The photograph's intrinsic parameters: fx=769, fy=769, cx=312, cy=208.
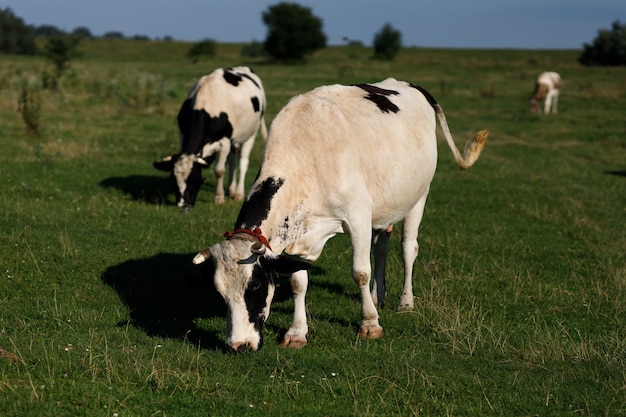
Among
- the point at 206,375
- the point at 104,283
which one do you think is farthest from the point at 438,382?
the point at 104,283

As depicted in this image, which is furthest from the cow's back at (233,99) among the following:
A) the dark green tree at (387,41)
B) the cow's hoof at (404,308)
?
the dark green tree at (387,41)

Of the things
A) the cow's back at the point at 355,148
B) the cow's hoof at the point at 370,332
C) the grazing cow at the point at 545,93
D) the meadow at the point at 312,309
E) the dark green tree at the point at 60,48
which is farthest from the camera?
the grazing cow at the point at 545,93

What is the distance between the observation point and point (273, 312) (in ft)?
28.9

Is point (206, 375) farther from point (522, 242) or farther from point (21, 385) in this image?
point (522, 242)

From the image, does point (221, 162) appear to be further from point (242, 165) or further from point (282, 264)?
point (282, 264)

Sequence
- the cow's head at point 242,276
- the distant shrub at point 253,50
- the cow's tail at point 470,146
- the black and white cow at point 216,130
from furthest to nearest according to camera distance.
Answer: the distant shrub at point 253,50, the black and white cow at point 216,130, the cow's tail at point 470,146, the cow's head at point 242,276

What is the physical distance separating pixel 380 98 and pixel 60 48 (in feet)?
109

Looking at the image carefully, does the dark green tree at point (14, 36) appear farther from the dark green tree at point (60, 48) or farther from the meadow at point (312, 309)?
the meadow at point (312, 309)

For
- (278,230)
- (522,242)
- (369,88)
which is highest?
(369,88)

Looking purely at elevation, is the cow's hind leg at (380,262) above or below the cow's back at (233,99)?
below

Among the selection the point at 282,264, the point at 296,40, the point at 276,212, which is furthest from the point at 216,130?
the point at 296,40

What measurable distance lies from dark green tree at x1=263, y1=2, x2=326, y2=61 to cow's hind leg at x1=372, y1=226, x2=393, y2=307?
80599 millimetres

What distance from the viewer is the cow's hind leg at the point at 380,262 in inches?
379

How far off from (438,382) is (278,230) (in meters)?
2.02
